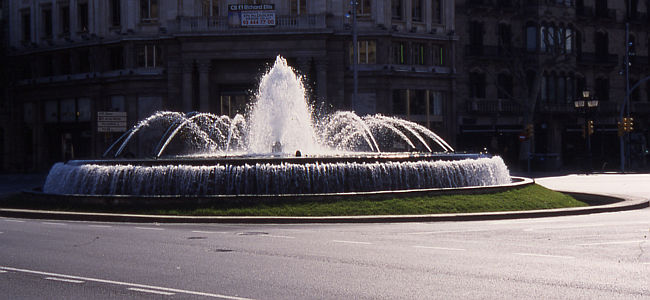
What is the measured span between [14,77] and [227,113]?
1885 centimetres

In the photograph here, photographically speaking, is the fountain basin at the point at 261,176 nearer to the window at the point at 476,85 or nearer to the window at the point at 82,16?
the window at the point at 82,16

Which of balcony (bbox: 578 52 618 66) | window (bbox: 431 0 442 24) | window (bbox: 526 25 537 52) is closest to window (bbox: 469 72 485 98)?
window (bbox: 526 25 537 52)

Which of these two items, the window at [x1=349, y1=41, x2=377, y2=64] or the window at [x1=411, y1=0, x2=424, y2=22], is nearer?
the window at [x1=349, y1=41, x2=377, y2=64]

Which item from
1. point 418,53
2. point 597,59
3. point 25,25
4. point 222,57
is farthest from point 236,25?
point 597,59

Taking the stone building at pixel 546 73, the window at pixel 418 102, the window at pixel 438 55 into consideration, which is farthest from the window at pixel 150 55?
the stone building at pixel 546 73

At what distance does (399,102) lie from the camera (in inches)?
2071

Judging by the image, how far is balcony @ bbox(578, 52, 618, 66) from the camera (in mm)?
63688

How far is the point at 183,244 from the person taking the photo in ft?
45.3

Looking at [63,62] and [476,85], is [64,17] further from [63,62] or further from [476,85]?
[476,85]

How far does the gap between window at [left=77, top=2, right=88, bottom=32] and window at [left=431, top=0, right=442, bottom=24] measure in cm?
2413

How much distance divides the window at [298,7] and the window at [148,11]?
9170mm

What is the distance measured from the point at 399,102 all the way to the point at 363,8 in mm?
6578

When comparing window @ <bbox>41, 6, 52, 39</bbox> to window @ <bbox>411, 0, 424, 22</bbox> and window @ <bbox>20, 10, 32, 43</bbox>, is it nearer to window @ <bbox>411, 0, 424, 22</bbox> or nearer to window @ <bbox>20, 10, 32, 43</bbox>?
window @ <bbox>20, 10, 32, 43</bbox>

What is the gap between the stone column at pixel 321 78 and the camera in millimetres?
49719
